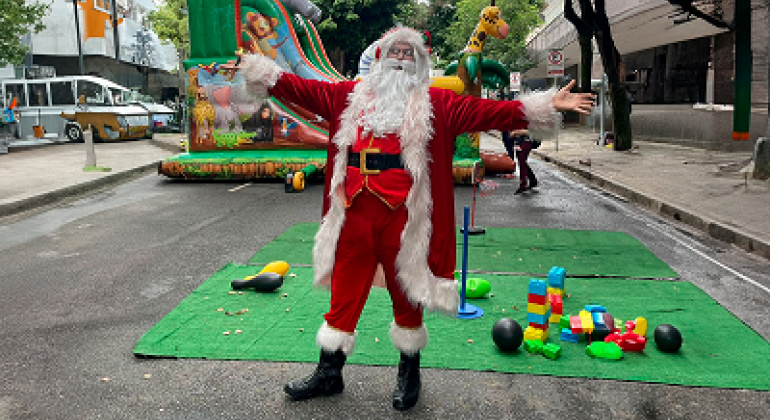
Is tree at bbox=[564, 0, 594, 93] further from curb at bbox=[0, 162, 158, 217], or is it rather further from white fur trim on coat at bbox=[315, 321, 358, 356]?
white fur trim on coat at bbox=[315, 321, 358, 356]

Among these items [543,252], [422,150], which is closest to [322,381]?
[422,150]

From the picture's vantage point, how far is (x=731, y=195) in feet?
32.5

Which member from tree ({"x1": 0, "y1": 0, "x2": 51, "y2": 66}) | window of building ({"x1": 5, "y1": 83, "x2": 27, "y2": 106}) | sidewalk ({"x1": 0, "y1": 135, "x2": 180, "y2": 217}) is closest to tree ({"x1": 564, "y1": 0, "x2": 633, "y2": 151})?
sidewalk ({"x1": 0, "y1": 135, "x2": 180, "y2": 217})

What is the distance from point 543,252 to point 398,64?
400 cm

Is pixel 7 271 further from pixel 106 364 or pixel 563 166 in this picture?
→ pixel 563 166

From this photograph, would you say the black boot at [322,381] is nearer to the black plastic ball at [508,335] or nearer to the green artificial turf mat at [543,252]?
the black plastic ball at [508,335]

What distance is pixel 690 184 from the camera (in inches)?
444

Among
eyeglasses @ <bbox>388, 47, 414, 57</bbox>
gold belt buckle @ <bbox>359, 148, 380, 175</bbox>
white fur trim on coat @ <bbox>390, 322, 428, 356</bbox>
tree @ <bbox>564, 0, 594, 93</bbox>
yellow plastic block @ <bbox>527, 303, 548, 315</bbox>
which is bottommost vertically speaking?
yellow plastic block @ <bbox>527, 303, 548, 315</bbox>

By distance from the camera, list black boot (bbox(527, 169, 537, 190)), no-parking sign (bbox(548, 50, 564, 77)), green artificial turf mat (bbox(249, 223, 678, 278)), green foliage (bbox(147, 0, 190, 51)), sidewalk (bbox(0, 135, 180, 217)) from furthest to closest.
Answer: green foliage (bbox(147, 0, 190, 51)) < no-parking sign (bbox(548, 50, 564, 77)) < black boot (bbox(527, 169, 537, 190)) < sidewalk (bbox(0, 135, 180, 217)) < green artificial turf mat (bbox(249, 223, 678, 278))

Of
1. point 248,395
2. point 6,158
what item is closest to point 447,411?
point 248,395

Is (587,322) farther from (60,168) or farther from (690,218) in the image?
(60,168)

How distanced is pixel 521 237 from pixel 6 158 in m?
15.8

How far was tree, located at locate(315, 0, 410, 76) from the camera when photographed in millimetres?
31281

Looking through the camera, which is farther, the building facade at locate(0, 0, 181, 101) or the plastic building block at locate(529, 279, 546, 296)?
the building facade at locate(0, 0, 181, 101)
